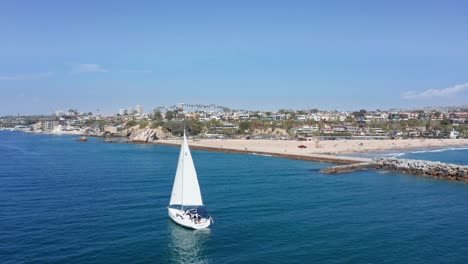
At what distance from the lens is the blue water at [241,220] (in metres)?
25.8

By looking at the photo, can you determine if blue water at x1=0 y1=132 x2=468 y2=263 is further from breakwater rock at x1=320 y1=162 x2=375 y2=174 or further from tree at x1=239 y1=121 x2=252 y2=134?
tree at x1=239 y1=121 x2=252 y2=134

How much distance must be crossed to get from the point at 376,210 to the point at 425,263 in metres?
11.9

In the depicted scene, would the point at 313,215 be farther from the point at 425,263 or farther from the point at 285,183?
the point at 285,183

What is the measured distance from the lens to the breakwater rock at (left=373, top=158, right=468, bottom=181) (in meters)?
52.8

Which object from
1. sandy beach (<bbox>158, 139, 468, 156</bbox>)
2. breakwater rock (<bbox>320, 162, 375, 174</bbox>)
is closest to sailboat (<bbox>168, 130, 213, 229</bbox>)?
breakwater rock (<bbox>320, 162, 375, 174</bbox>)

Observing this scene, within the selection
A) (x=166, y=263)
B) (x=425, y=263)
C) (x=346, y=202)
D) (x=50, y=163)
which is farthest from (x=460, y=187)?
(x=50, y=163)

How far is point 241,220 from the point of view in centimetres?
3253

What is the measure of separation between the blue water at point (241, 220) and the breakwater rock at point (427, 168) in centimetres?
279

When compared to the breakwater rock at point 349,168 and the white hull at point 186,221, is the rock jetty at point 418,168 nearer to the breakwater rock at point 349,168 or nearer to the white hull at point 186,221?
the breakwater rock at point 349,168

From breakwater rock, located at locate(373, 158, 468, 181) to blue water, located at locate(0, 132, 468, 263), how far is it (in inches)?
110

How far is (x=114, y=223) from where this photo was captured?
102 ft

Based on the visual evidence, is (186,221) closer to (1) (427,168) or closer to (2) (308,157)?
(1) (427,168)

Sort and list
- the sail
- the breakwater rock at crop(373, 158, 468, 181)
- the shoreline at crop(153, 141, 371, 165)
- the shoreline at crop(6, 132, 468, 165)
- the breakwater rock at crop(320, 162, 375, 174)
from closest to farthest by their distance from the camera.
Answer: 1. the sail
2. the breakwater rock at crop(373, 158, 468, 181)
3. the breakwater rock at crop(320, 162, 375, 174)
4. the shoreline at crop(153, 141, 371, 165)
5. the shoreline at crop(6, 132, 468, 165)

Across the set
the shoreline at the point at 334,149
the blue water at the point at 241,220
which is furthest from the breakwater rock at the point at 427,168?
the shoreline at the point at 334,149
